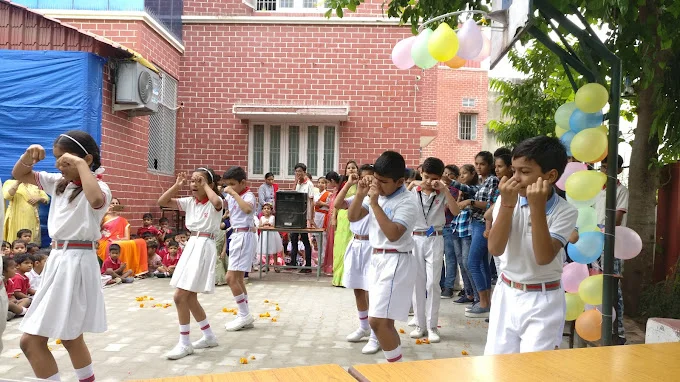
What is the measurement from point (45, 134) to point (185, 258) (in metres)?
5.63

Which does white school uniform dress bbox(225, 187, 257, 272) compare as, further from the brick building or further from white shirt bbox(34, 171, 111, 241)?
the brick building

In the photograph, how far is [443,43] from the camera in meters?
4.83

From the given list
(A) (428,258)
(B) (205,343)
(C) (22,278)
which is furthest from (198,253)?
(C) (22,278)

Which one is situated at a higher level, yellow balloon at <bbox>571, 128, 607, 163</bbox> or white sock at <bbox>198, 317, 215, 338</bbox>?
yellow balloon at <bbox>571, 128, 607, 163</bbox>

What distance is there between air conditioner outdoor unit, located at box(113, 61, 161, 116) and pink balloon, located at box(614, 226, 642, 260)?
836 cm

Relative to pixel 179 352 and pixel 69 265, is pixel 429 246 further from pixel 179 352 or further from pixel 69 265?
pixel 69 265

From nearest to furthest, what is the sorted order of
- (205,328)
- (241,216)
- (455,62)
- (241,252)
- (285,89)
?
1. (455,62)
2. (205,328)
3. (241,252)
4. (241,216)
5. (285,89)

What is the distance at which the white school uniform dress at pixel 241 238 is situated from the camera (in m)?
6.68

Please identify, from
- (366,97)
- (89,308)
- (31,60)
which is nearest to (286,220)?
(366,97)

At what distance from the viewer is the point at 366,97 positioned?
1344cm

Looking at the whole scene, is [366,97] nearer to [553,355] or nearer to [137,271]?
[137,271]

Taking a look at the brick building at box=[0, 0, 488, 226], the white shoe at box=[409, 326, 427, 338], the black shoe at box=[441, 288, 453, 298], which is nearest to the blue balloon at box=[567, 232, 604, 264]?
the white shoe at box=[409, 326, 427, 338]

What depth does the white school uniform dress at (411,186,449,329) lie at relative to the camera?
632cm

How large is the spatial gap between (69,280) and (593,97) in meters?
3.57
